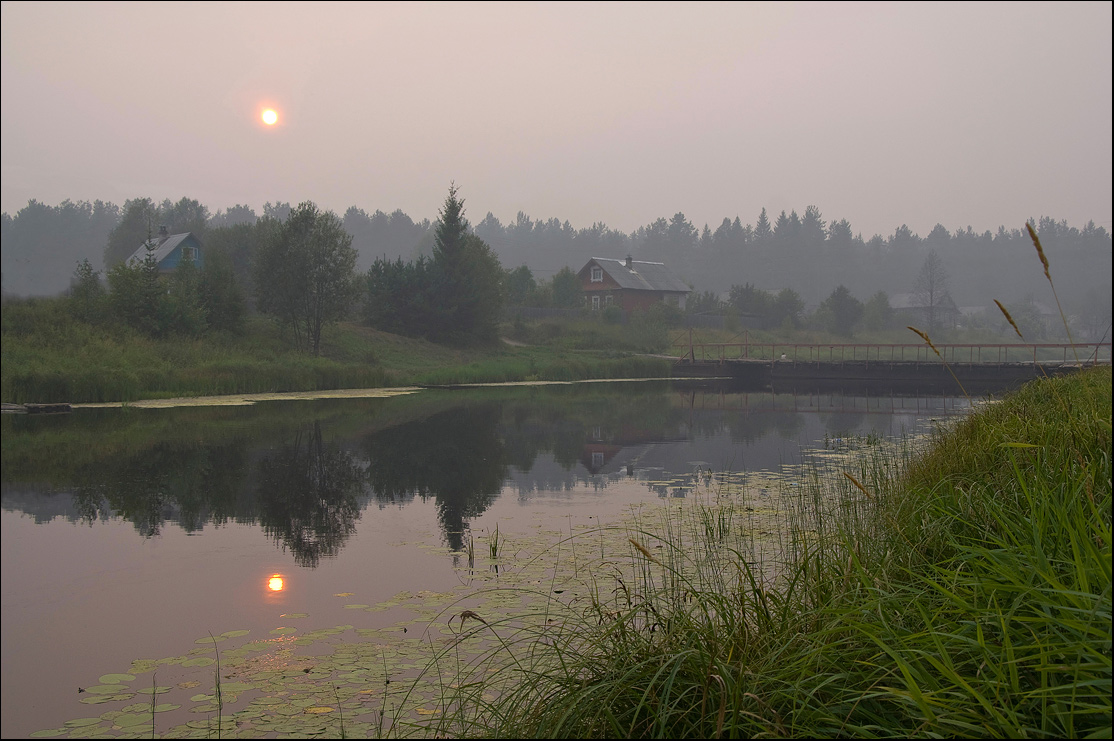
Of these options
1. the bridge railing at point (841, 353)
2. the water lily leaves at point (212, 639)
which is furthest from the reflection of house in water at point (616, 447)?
the bridge railing at point (841, 353)

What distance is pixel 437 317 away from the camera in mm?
50156

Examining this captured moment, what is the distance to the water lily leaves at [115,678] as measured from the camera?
5.90m

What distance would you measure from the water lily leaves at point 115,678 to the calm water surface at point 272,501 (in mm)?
120

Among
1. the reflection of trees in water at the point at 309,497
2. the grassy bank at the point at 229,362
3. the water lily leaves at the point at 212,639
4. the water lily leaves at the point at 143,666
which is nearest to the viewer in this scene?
the water lily leaves at the point at 143,666

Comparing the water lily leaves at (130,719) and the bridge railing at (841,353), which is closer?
the water lily leaves at (130,719)

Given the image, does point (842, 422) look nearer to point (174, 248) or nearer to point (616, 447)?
point (616, 447)

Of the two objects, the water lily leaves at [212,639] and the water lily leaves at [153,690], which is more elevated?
the water lily leaves at [153,690]

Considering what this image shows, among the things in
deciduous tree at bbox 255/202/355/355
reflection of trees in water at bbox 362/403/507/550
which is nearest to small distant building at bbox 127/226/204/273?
deciduous tree at bbox 255/202/355/355

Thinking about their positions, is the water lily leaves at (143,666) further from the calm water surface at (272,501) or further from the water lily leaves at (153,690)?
the water lily leaves at (153,690)

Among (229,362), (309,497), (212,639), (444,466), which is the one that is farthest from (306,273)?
(212,639)

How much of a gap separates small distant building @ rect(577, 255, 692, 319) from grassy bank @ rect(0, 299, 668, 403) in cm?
2530

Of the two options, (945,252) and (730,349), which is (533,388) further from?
(945,252)

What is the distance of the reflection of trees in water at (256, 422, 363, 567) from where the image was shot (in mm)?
10320

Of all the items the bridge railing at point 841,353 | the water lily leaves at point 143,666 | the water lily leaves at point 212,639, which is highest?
the bridge railing at point 841,353
